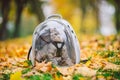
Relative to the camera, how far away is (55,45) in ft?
23.9

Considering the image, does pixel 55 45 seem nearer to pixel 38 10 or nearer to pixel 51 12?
pixel 38 10

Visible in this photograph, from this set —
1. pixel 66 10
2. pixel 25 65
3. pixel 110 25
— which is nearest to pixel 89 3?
pixel 66 10

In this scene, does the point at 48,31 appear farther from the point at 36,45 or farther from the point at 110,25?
the point at 110,25

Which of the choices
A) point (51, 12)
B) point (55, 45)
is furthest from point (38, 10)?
point (51, 12)

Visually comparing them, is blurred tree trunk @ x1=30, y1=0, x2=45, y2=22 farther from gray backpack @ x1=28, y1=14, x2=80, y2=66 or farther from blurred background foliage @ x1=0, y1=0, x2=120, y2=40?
gray backpack @ x1=28, y1=14, x2=80, y2=66

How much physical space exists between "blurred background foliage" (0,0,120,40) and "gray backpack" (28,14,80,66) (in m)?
13.0

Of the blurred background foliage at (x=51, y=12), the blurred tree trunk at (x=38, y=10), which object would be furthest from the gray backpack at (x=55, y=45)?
the blurred tree trunk at (x=38, y=10)

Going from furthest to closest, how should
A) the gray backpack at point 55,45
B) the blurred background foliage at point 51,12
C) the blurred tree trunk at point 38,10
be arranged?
the blurred background foliage at point 51,12 < the blurred tree trunk at point 38,10 < the gray backpack at point 55,45

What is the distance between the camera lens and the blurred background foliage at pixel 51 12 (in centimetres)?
2444

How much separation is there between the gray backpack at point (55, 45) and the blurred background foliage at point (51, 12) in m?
13.0

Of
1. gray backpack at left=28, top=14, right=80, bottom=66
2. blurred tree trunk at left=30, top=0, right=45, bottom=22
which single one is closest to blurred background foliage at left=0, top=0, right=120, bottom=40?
blurred tree trunk at left=30, top=0, right=45, bottom=22

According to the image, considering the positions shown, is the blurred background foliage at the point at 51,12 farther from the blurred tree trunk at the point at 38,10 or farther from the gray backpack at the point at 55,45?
the gray backpack at the point at 55,45

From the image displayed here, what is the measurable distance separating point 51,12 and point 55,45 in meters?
35.8

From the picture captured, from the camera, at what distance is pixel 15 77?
631 cm
